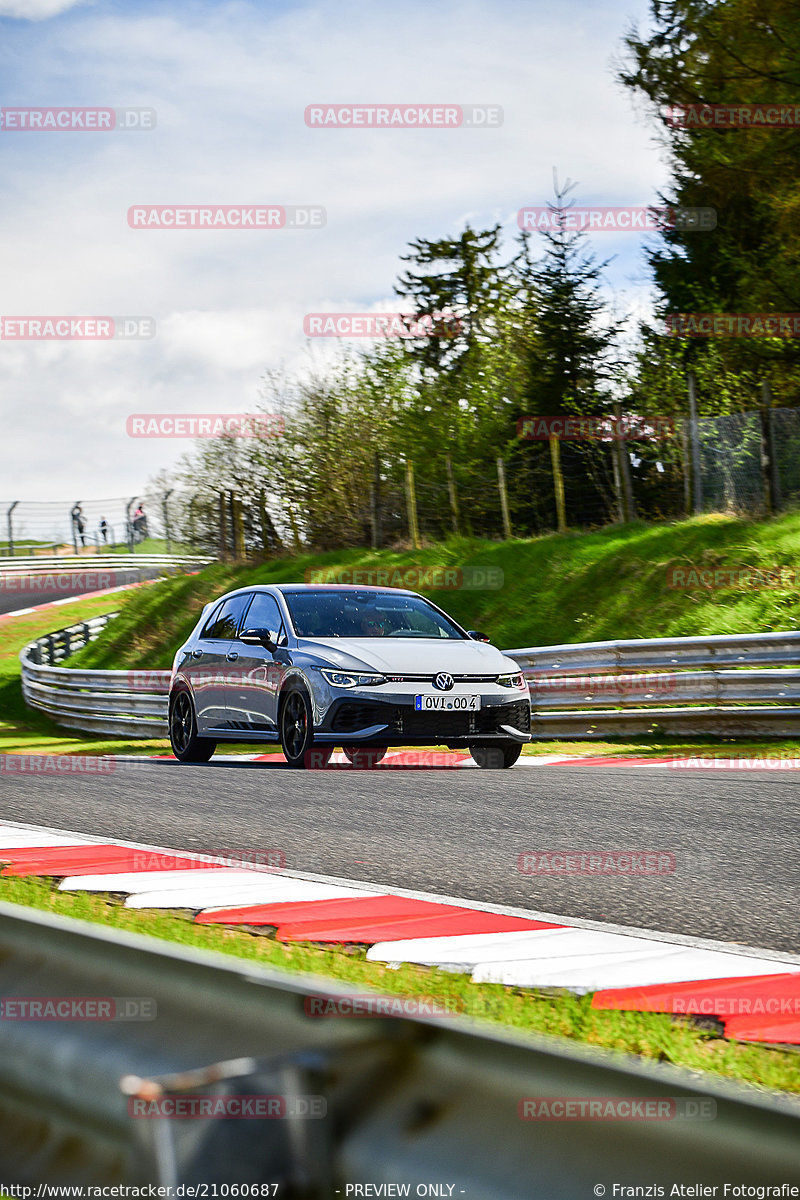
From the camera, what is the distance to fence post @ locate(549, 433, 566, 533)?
2142 cm

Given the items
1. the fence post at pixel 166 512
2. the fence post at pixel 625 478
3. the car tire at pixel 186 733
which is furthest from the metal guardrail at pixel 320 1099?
the fence post at pixel 166 512

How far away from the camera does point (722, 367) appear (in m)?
23.6

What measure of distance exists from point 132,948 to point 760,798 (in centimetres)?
612

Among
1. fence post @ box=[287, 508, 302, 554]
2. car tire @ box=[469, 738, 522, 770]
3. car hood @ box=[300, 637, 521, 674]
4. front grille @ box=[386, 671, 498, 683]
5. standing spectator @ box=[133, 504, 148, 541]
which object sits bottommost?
car tire @ box=[469, 738, 522, 770]

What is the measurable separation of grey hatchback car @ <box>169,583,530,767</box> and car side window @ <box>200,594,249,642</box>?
2 centimetres

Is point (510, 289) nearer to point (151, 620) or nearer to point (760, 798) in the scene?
point (151, 620)

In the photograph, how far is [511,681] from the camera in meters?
10.9

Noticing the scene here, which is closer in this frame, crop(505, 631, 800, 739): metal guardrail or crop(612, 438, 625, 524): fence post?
crop(505, 631, 800, 739): metal guardrail

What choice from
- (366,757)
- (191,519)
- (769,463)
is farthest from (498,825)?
(191,519)

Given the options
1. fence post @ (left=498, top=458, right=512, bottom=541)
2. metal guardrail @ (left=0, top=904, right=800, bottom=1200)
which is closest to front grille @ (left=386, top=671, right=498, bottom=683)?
metal guardrail @ (left=0, top=904, right=800, bottom=1200)

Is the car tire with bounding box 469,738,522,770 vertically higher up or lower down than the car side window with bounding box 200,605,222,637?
lower down

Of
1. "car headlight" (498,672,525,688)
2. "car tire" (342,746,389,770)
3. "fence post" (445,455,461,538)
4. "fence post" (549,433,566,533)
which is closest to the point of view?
"car headlight" (498,672,525,688)

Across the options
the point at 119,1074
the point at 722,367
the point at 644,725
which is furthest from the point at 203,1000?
the point at 722,367

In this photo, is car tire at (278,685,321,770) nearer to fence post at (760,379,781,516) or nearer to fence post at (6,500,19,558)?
fence post at (760,379,781,516)
